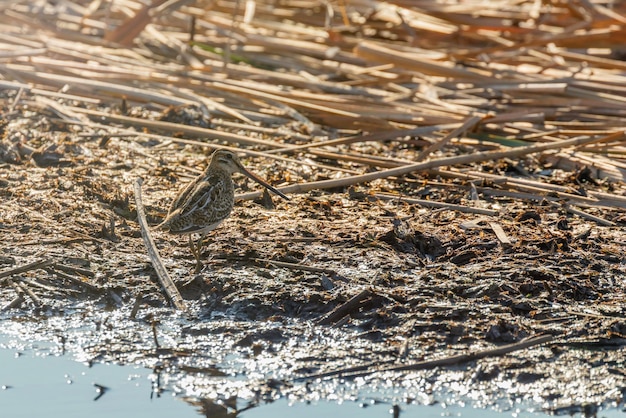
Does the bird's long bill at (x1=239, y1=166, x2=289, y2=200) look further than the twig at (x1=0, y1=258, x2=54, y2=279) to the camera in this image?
Yes

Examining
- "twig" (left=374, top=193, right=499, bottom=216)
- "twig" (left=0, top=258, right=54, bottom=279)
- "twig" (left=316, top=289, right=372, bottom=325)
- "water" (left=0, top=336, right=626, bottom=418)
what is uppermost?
"twig" (left=374, top=193, right=499, bottom=216)

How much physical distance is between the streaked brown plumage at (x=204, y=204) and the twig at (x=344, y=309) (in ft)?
2.71

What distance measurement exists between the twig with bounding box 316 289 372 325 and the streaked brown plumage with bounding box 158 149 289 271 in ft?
2.71

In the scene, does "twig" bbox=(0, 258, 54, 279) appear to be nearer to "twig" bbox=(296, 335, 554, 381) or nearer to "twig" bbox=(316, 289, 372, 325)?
"twig" bbox=(316, 289, 372, 325)

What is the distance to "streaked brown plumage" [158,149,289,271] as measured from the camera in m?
5.47

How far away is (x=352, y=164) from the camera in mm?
7434

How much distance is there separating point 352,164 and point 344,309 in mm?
2460

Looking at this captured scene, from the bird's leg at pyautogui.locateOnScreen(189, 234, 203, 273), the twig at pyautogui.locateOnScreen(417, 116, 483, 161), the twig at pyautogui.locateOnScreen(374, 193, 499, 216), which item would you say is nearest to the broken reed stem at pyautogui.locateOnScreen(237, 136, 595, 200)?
the twig at pyautogui.locateOnScreen(374, 193, 499, 216)

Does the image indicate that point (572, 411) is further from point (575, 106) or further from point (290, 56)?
point (290, 56)

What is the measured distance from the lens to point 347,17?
425 inches

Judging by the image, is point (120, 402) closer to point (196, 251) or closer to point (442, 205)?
point (196, 251)

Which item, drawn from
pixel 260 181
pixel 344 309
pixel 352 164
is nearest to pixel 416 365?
pixel 344 309

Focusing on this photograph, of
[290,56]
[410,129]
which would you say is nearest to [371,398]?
[410,129]

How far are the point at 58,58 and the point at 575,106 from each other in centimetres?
449
